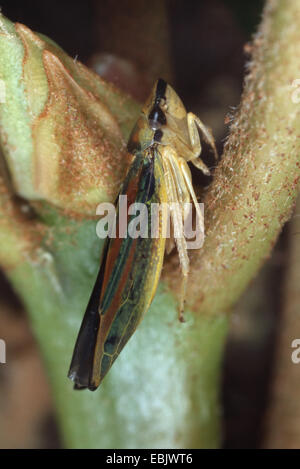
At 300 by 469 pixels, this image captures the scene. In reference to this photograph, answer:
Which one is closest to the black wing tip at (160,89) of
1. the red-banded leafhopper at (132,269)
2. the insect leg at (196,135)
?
the red-banded leafhopper at (132,269)

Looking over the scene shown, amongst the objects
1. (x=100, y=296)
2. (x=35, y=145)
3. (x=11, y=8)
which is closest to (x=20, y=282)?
(x=100, y=296)

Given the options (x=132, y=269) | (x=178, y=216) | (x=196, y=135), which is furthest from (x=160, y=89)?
(x=132, y=269)

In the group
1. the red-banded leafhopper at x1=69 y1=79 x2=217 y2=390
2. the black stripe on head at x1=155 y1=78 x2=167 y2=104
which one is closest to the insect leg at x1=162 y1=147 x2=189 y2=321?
the red-banded leafhopper at x1=69 y1=79 x2=217 y2=390

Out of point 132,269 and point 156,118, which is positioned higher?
point 156,118

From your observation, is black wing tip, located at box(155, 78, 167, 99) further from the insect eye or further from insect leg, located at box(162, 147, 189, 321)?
insect leg, located at box(162, 147, 189, 321)

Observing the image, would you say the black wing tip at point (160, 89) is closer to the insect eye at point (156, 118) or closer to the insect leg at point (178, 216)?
the insect eye at point (156, 118)

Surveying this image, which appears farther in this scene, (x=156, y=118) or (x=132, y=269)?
(x=156, y=118)

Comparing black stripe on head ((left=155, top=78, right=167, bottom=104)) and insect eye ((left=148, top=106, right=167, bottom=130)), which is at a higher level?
black stripe on head ((left=155, top=78, right=167, bottom=104))

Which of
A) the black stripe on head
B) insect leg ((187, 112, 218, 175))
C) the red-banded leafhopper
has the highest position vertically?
the black stripe on head

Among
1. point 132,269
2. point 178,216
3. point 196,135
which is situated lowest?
point 132,269

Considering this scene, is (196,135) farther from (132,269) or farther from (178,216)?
(132,269)
